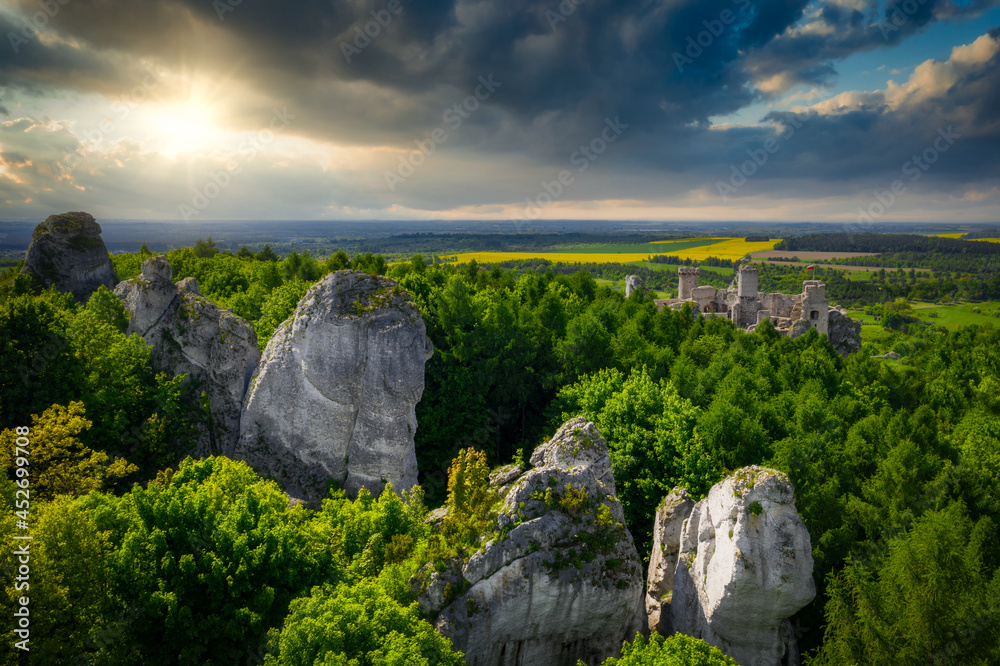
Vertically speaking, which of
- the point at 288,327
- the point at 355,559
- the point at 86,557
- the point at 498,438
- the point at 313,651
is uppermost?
the point at 288,327

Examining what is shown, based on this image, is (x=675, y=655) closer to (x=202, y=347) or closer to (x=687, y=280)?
(x=202, y=347)

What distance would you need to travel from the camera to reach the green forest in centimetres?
1370

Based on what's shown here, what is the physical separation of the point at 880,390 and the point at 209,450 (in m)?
39.1

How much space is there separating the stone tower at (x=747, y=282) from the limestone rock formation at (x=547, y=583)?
179 ft

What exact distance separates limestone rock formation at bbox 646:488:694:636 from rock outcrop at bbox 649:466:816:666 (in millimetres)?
2185

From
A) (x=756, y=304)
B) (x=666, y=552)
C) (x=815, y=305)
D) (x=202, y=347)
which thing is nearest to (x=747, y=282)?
(x=756, y=304)

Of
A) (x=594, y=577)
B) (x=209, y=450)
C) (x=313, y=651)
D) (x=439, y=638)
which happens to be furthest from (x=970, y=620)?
(x=209, y=450)

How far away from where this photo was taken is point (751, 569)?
15.7m

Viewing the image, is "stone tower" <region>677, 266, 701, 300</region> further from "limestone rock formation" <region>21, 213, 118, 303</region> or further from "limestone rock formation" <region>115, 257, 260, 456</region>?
"limestone rock formation" <region>21, 213, 118, 303</region>

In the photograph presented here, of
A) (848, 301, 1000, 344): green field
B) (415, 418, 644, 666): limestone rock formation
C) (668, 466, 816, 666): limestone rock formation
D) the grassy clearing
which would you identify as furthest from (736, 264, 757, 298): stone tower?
(415, 418, 644, 666): limestone rock formation

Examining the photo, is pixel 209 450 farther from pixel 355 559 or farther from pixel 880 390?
pixel 880 390

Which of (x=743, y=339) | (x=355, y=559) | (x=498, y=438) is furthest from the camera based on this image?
(x=743, y=339)

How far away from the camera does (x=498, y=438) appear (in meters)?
36.2

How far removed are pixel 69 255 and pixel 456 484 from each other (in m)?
40.5
